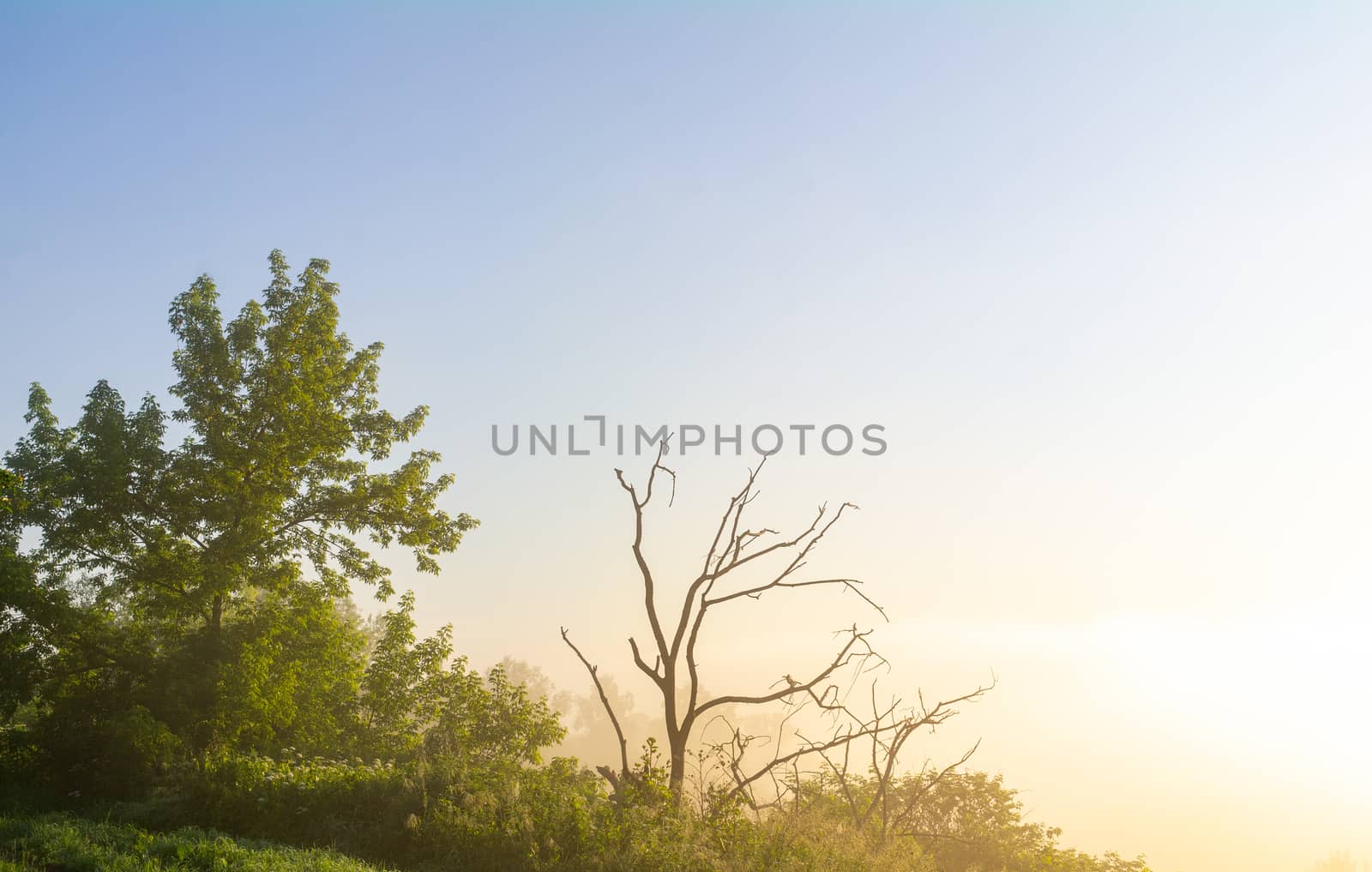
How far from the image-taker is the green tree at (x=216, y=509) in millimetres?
18344

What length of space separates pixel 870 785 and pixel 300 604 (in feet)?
51.6

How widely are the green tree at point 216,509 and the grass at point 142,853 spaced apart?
24.5 ft

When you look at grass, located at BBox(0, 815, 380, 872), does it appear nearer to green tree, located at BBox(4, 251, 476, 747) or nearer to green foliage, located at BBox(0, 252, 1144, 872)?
green foliage, located at BBox(0, 252, 1144, 872)

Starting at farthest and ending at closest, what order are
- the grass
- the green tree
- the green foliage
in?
the green tree
the green foliage
the grass

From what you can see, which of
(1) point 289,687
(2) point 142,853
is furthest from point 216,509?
(2) point 142,853

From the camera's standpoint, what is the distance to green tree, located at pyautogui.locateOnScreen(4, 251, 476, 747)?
18.3 meters

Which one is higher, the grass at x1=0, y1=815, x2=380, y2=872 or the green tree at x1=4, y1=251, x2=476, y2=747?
the green tree at x1=4, y1=251, x2=476, y2=747

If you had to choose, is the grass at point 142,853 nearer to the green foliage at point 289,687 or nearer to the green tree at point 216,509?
the green foliage at point 289,687

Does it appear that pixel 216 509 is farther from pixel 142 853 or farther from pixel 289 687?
pixel 142 853

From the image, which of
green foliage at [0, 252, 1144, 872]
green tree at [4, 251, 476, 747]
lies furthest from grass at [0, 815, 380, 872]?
green tree at [4, 251, 476, 747]

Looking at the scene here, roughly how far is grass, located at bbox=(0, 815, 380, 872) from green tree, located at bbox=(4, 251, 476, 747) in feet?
24.5

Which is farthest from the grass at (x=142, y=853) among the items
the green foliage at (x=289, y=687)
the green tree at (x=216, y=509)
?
the green tree at (x=216, y=509)

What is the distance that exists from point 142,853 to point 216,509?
12.2 m

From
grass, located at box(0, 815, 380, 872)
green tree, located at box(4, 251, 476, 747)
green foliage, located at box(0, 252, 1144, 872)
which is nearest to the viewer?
grass, located at box(0, 815, 380, 872)
